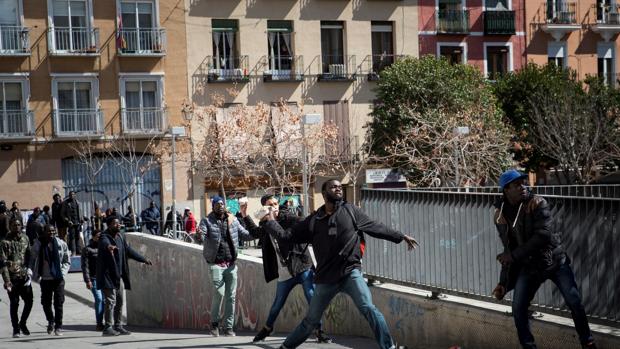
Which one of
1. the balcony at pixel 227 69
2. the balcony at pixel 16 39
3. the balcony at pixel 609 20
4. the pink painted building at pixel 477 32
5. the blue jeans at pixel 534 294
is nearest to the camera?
the blue jeans at pixel 534 294

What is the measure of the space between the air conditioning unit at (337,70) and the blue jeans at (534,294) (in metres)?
38.7

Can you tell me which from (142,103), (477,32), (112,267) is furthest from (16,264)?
(477,32)

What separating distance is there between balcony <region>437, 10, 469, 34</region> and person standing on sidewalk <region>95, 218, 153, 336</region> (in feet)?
116

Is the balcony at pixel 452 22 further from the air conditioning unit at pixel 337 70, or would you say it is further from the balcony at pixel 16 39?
the balcony at pixel 16 39

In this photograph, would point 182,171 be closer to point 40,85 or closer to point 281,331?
point 40,85

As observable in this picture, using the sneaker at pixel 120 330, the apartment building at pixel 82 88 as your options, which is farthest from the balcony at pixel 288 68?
the sneaker at pixel 120 330

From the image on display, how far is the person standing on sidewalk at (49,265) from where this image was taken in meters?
16.5

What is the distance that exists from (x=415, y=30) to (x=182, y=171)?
40.2 ft

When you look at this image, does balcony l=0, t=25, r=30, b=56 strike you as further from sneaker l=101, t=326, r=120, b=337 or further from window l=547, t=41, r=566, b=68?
sneaker l=101, t=326, r=120, b=337

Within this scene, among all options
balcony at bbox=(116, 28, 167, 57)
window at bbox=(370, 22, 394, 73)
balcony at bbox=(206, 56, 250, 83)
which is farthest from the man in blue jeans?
window at bbox=(370, 22, 394, 73)

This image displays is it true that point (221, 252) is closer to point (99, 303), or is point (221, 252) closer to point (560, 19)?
point (99, 303)

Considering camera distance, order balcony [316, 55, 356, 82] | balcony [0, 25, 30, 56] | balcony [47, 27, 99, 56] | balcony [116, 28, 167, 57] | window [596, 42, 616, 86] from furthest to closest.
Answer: window [596, 42, 616, 86], balcony [316, 55, 356, 82], balcony [116, 28, 167, 57], balcony [47, 27, 99, 56], balcony [0, 25, 30, 56]

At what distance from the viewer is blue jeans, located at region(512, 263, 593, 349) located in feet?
30.2

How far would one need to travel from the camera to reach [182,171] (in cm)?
4528
